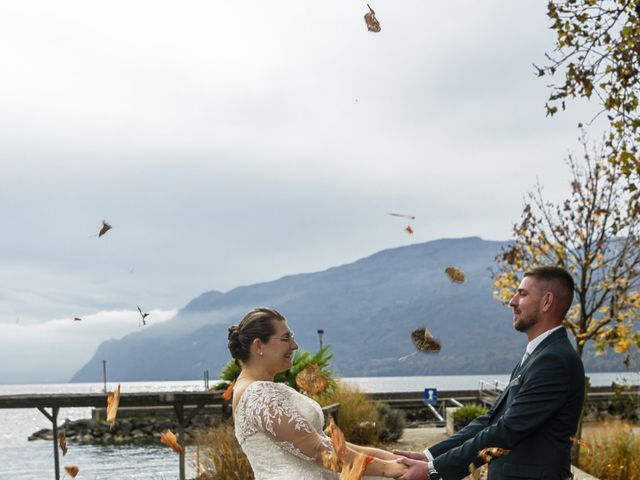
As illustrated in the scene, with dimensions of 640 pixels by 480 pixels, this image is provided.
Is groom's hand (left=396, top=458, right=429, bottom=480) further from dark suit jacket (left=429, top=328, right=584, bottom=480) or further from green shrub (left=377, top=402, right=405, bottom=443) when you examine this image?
green shrub (left=377, top=402, right=405, bottom=443)

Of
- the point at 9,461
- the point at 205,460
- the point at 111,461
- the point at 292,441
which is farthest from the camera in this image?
the point at 9,461

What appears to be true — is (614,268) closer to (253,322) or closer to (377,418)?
(377,418)

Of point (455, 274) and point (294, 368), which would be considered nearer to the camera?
point (455, 274)

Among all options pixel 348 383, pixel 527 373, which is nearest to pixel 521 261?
pixel 348 383

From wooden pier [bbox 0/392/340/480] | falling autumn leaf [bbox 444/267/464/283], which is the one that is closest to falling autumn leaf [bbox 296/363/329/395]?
wooden pier [bbox 0/392/340/480]

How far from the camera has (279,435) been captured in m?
4.34

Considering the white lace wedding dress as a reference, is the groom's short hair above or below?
above

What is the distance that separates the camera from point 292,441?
4344mm

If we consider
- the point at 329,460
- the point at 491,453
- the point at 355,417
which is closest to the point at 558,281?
the point at 491,453

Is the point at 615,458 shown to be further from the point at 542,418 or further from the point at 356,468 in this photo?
the point at 356,468

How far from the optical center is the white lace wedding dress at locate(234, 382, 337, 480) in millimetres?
4344

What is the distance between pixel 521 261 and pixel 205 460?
825 cm

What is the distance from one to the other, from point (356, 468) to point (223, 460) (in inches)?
266

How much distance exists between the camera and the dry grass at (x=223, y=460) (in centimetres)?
1063
